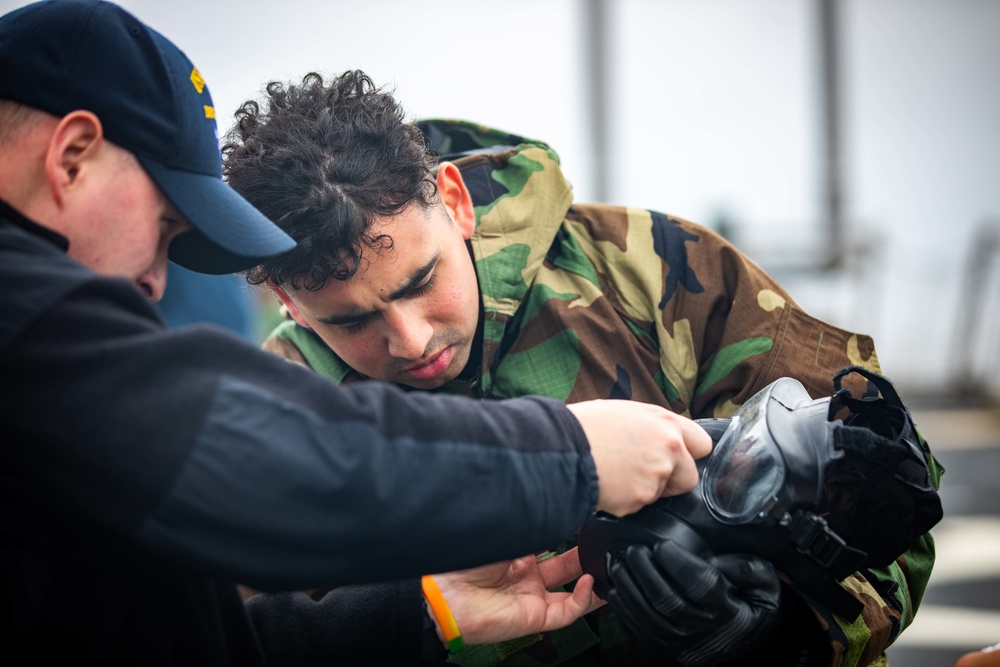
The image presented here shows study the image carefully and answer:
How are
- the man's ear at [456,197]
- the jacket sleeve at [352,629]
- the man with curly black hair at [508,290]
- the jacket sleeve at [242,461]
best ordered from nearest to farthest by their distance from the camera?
1. the jacket sleeve at [242,461]
2. the jacket sleeve at [352,629]
3. the man with curly black hair at [508,290]
4. the man's ear at [456,197]

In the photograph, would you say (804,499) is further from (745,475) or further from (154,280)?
(154,280)

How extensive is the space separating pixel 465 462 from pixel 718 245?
1159 millimetres

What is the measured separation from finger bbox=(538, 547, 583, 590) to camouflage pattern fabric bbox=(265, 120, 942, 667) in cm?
13

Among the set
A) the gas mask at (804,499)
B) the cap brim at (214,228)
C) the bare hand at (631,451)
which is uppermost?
the cap brim at (214,228)

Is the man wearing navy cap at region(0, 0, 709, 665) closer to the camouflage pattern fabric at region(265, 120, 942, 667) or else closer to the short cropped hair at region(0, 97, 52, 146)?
the short cropped hair at region(0, 97, 52, 146)

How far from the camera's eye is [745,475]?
→ 4.51ft

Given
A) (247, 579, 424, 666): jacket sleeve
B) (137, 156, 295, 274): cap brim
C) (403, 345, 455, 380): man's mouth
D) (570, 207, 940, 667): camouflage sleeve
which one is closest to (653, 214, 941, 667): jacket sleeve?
(570, 207, 940, 667): camouflage sleeve

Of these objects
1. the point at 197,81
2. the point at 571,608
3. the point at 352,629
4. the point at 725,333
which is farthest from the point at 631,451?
the point at 197,81

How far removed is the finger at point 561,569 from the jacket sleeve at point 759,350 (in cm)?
43

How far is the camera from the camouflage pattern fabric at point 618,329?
70.2 inches

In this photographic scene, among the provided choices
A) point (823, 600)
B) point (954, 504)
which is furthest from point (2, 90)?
point (954, 504)

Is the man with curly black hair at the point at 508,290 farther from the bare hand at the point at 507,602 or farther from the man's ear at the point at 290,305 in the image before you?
the bare hand at the point at 507,602

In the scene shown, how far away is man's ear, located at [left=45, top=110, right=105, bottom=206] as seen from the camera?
1188 mm

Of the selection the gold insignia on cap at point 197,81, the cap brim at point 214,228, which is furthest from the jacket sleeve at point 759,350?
the gold insignia on cap at point 197,81
